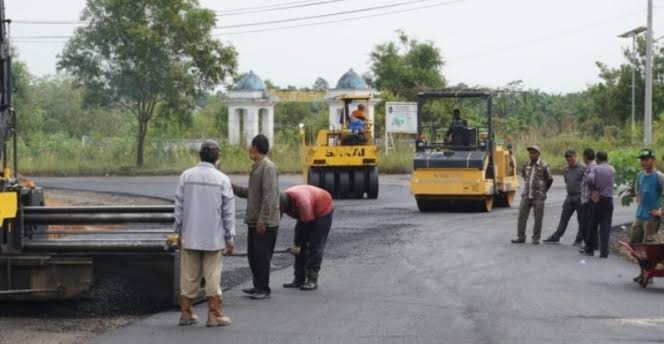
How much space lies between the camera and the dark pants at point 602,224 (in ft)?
51.4

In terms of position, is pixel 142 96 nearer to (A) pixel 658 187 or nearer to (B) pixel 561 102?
(A) pixel 658 187

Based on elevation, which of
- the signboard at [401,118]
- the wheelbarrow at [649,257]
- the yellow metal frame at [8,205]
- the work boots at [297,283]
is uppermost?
the signboard at [401,118]

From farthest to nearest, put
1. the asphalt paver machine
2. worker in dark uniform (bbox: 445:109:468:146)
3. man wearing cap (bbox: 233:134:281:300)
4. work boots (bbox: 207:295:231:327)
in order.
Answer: worker in dark uniform (bbox: 445:109:468:146)
man wearing cap (bbox: 233:134:281:300)
the asphalt paver machine
work boots (bbox: 207:295:231:327)

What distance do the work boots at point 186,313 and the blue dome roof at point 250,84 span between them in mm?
45979

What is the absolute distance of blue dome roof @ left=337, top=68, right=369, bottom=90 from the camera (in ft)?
174

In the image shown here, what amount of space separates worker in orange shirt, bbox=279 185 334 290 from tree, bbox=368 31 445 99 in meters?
44.2

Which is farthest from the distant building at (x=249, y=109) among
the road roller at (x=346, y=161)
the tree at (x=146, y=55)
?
the road roller at (x=346, y=161)

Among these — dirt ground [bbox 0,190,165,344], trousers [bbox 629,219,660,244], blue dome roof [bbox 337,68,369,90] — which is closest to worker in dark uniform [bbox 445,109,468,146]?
trousers [bbox 629,219,660,244]

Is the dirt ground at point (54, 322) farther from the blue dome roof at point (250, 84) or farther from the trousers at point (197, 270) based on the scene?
the blue dome roof at point (250, 84)

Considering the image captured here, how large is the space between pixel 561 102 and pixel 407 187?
54601mm

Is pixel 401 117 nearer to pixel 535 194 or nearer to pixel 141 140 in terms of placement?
pixel 141 140

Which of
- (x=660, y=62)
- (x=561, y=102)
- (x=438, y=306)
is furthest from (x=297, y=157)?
(x=561, y=102)

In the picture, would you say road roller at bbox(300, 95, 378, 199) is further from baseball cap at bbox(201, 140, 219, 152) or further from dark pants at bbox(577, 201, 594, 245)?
baseball cap at bbox(201, 140, 219, 152)

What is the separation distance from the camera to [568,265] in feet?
48.1
